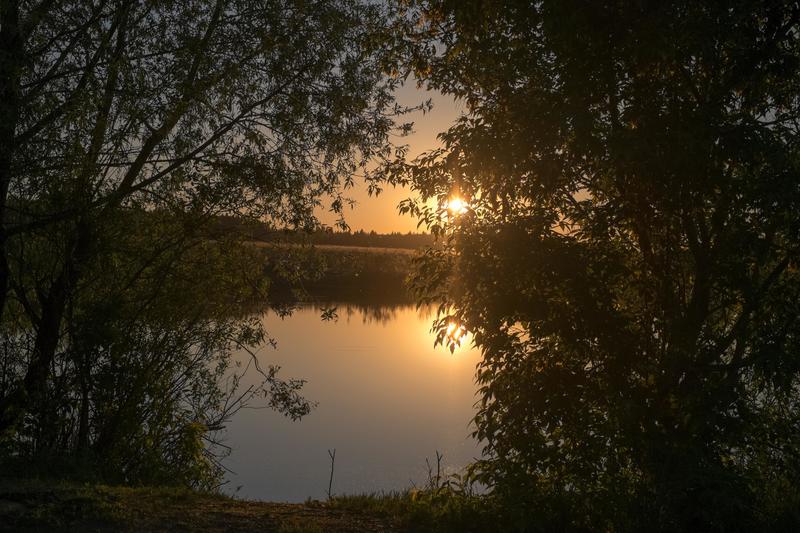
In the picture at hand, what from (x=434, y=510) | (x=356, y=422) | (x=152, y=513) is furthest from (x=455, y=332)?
(x=356, y=422)

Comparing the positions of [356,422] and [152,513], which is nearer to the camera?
[152,513]

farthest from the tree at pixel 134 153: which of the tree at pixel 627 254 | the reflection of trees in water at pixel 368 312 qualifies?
the reflection of trees in water at pixel 368 312

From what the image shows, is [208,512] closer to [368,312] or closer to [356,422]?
[356,422]

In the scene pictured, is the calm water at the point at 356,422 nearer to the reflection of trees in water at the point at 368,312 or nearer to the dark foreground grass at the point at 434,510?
the dark foreground grass at the point at 434,510

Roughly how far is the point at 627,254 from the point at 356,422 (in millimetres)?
13194

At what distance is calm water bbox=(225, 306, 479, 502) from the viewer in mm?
15188

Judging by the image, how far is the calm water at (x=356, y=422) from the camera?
15.2 m

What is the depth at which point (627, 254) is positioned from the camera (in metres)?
7.24

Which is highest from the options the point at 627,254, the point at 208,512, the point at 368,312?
the point at 627,254

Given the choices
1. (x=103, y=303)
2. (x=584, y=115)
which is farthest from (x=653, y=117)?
(x=103, y=303)

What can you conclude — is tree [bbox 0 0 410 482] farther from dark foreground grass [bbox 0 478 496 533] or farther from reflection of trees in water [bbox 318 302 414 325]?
reflection of trees in water [bbox 318 302 414 325]

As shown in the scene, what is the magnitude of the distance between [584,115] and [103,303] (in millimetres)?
6552

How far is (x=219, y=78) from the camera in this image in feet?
29.6

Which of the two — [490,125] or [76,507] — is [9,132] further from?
[490,125]
